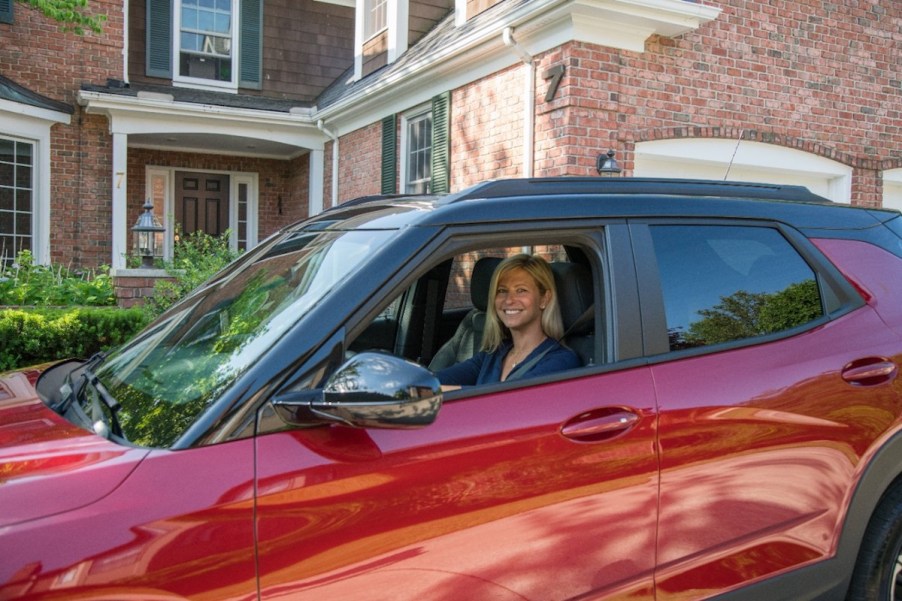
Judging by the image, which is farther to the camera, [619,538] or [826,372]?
[826,372]

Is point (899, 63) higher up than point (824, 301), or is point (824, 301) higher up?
point (899, 63)

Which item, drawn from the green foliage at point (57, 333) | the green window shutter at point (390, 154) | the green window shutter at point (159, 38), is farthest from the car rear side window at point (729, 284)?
the green window shutter at point (159, 38)

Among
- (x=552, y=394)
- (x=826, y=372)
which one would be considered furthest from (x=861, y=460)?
(x=552, y=394)

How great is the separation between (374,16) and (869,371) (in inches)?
482

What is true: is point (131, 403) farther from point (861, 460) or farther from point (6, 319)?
point (6, 319)

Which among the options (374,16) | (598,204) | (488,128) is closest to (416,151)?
(488,128)

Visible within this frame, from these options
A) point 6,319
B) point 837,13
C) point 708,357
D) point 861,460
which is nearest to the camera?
point 708,357

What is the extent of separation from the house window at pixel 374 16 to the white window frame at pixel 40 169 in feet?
16.7

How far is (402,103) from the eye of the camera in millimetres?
11398

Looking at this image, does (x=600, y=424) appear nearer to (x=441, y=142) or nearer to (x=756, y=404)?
(x=756, y=404)

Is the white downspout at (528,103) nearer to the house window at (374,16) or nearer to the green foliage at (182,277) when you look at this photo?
the green foliage at (182,277)

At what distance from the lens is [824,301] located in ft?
8.82

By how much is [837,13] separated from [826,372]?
828 centimetres

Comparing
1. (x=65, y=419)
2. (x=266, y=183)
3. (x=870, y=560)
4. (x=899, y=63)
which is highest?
(x=899, y=63)
